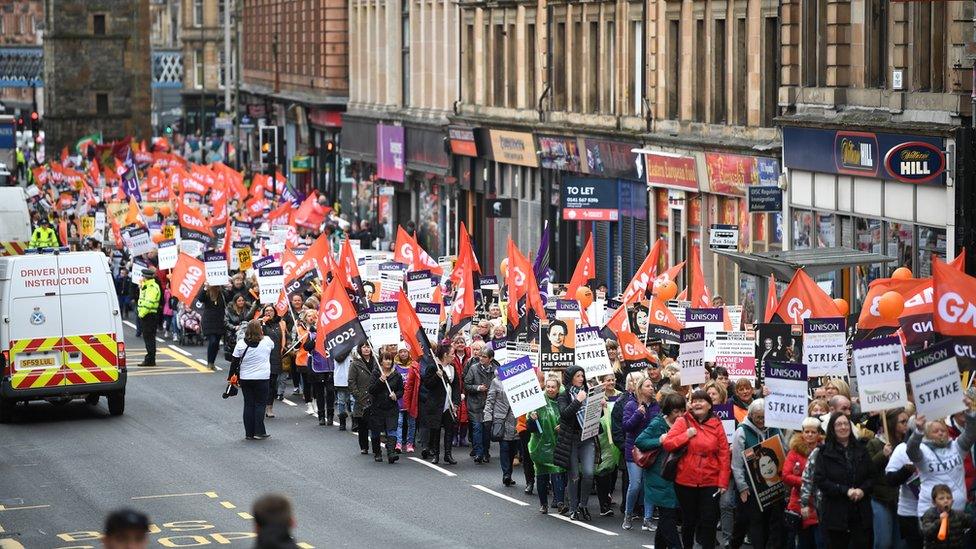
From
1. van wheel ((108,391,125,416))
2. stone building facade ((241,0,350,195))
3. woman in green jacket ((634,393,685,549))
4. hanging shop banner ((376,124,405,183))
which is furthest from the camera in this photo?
stone building facade ((241,0,350,195))

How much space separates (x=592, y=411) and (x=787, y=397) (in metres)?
3.65

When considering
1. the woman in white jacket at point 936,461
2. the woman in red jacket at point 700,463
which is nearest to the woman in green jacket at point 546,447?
the woman in red jacket at point 700,463

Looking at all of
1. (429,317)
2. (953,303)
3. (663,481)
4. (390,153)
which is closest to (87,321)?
(429,317)

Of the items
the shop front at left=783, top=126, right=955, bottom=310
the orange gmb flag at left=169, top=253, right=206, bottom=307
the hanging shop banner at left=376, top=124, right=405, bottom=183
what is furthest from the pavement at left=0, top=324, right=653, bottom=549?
the hanging shop banner at left=376, top=124, right=405, bottom=183

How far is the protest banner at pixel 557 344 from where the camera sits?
877 inches

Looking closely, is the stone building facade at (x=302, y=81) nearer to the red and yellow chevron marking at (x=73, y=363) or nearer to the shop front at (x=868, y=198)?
the shop front at (x=868, y=198)

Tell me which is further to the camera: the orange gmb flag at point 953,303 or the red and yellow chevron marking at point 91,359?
→ the red and yellow chevron marking at point 91,359

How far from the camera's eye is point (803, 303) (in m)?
22.1

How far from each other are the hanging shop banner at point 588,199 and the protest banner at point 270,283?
11770mm

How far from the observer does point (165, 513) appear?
67.1 feet

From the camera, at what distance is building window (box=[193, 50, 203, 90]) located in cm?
12225

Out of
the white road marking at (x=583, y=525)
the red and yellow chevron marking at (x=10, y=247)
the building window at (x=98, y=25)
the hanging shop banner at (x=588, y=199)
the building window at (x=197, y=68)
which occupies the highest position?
the building window at (x=98, y=25)

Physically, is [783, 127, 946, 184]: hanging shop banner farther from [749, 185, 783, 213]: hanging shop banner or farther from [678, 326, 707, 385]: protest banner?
[678, 326, 707, 385]: protest banner

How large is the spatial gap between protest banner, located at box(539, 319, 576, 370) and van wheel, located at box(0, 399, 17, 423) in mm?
7969
